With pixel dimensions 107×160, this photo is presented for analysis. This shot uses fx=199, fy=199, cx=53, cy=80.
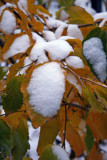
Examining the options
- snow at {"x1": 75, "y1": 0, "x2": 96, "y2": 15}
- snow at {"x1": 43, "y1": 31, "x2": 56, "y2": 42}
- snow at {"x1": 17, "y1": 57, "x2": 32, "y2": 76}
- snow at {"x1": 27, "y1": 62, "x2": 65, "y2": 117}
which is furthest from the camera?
snow at {"x1": 75, "y1": 0, "x2": 96, "y2": 15}

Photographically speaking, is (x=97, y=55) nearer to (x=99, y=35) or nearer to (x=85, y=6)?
(x=99, y=35)

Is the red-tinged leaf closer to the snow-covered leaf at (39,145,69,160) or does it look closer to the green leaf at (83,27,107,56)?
the green leaf at (83,27,107,56)

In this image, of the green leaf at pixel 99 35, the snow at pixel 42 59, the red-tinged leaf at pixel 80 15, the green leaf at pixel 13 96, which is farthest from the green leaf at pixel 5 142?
the red-tinged leaf at pixel 80 15

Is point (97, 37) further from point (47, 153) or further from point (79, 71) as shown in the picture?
point (47, 153)

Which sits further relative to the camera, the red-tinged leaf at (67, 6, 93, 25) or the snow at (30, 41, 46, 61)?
the red-tinged leaf at (67, 6, 93, 25)

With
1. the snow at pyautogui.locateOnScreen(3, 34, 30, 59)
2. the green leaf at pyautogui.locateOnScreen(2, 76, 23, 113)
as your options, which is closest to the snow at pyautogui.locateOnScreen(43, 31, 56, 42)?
the snow at pyautogui.locateOnScreen(3, 34, 30, 59)

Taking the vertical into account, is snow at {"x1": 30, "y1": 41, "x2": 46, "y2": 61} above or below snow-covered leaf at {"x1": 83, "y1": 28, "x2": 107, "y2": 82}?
above
